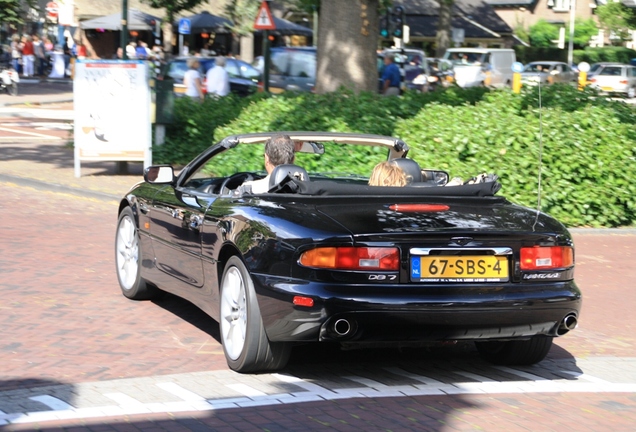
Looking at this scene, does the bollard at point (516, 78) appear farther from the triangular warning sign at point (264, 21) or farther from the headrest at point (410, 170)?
the headrest at point (410, 170)

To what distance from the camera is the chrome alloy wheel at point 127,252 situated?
8.14 m

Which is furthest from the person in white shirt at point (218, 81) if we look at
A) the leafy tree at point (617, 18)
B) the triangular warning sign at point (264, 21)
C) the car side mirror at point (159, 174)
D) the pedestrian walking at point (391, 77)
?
the leafy tree at point (617, 18)

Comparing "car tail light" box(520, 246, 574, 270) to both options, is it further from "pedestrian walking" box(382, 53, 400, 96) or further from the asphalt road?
"pedestrian walking" box(382, 53, 400, 96)

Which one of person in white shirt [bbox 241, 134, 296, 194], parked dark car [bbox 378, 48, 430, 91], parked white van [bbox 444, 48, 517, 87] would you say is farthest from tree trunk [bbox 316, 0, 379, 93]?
parked white van [bbox 444, 48, 517, 87]

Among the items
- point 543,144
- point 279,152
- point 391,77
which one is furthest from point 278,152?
point 391,77

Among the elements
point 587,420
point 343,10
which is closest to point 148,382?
point 587,420

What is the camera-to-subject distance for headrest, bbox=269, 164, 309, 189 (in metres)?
6.31

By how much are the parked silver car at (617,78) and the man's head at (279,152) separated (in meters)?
48.5

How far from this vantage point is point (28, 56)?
47.7 metres

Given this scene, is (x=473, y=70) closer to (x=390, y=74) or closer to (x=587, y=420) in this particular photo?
(x=390, y=74)

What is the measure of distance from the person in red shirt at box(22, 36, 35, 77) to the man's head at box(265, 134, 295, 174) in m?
42.9

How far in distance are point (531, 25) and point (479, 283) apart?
3326 inches

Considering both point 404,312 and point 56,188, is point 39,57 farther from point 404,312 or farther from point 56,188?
point 404,312

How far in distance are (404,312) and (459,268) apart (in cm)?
39
